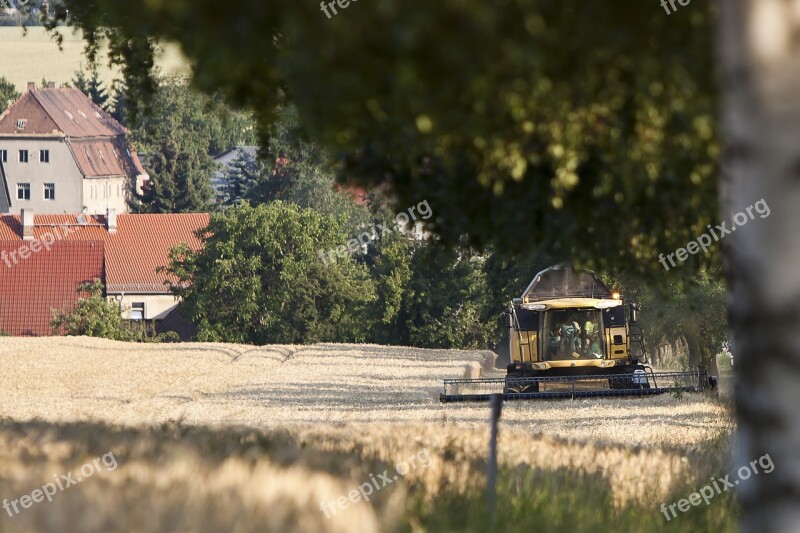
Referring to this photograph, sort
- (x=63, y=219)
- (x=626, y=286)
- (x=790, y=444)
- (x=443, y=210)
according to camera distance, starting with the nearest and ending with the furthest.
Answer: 1. (x=790, y=444)
2. (x=443, y=210)
3. (x=626, y=286)
4. (x=63, y=219)

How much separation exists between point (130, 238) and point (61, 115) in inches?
1496

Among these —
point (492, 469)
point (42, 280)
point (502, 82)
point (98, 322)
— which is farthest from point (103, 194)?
point (502, 82)

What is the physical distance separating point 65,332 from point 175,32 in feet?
213

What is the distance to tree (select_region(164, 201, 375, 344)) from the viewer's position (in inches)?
2746

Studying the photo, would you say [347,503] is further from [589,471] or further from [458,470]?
[589,471]

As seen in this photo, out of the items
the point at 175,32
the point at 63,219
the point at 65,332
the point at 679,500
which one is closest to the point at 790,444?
the point at 175,32

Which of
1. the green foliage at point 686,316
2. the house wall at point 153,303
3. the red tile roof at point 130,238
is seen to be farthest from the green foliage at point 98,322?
the green foliage at point 686,316

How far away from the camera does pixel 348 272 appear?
75.2 meters

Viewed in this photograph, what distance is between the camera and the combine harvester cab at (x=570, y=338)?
28.2m
